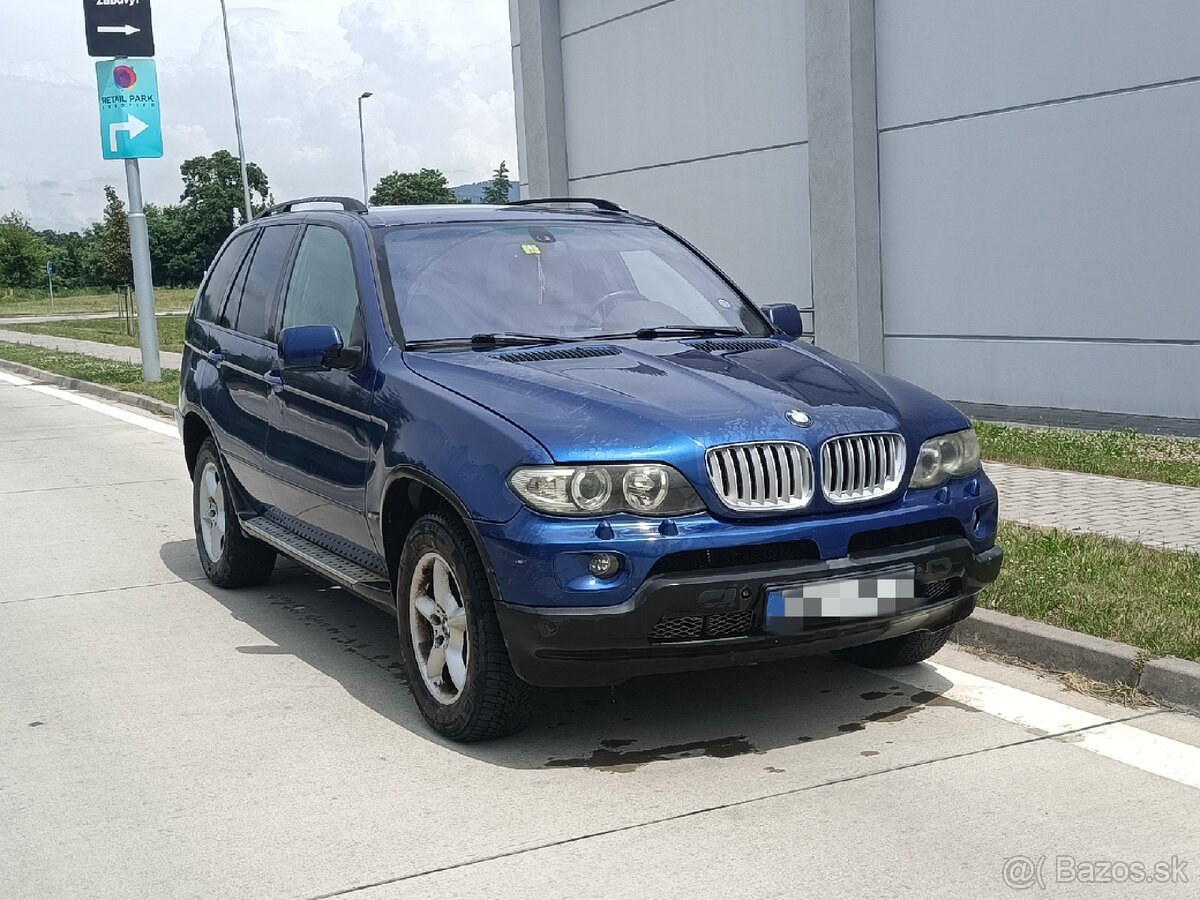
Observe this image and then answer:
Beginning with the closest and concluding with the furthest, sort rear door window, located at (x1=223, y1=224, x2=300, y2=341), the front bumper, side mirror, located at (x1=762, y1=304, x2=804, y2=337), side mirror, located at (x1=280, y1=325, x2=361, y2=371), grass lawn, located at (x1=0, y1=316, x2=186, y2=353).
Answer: the front bumper < side mirror, located at (x1=280, y1=325, x2=361, y2=371) < side mirror, located at (x1=762, y1=304, x2=804, y2=337) < rear door window, located at (x1=223, y1=224, x2=300, y2=341) < grass lawn, located at (x1=0, y1=316, x2=186, y2=353)

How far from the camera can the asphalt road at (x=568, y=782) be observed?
3820 millimetres

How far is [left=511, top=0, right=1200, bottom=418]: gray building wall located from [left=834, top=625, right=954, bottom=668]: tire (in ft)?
23.1

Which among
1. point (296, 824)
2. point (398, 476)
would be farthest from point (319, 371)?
point (296, 824)

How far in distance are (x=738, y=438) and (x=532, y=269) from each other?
5.45 ft

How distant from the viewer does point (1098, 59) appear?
40.3 ft

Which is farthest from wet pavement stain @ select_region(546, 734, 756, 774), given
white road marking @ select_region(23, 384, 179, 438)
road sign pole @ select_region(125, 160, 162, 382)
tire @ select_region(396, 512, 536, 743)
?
road sign pole @ select_region(125, 160, 162, 382)

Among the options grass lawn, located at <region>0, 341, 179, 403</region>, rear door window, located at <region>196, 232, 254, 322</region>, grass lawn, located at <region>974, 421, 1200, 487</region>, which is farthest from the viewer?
grass lawn, located at <region>0, 341, 179, 403</region>

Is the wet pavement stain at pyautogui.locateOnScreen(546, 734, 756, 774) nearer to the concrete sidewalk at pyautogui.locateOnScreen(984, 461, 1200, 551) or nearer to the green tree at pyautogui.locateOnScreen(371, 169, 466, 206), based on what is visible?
the concrete sidewalk at pyautogui.locateOnScreen(984, 461, 1200, 551)

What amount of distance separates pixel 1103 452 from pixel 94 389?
14262 millimetres

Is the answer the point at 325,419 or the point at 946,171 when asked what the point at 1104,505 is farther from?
the point at 946,171

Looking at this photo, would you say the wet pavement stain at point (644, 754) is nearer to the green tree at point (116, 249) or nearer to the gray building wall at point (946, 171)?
the gray building wall at point (946, 171)

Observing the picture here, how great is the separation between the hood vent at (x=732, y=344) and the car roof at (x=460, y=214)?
96 cm

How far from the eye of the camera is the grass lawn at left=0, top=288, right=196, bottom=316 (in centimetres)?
6088

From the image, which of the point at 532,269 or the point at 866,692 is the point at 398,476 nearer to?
the point at 532,269
